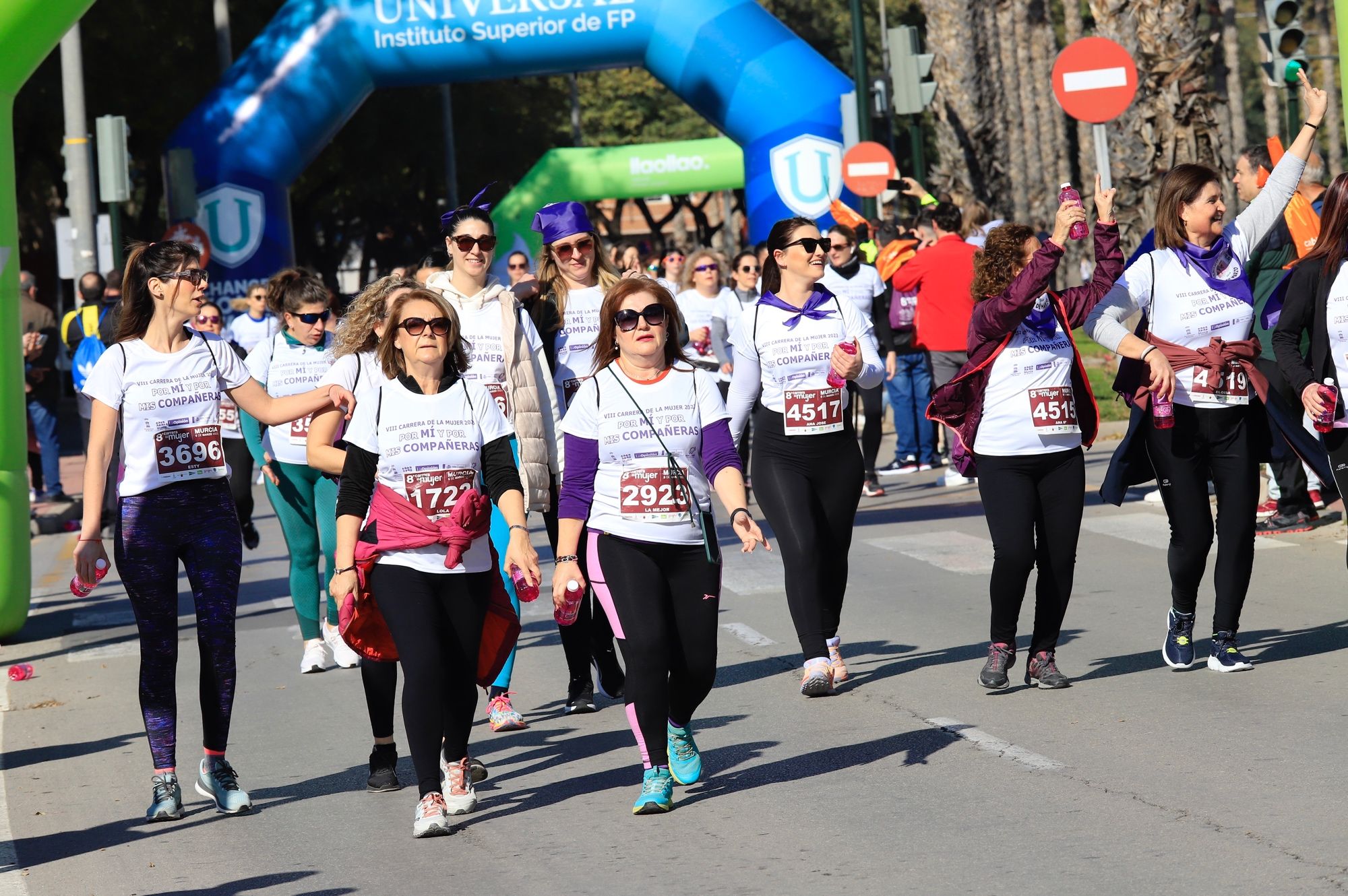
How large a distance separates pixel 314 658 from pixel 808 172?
13883 mm

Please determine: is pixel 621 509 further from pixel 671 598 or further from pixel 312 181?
pixel 312 181

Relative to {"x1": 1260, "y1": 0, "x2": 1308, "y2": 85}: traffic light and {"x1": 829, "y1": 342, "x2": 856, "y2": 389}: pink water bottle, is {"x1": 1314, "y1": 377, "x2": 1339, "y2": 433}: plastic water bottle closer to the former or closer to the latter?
{"x1": 829, "y1": 342, "x2": 856, "y2": 389}: pink water bottle

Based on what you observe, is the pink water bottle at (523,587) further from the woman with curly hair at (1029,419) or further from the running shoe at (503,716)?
the woman with curly hair at (1029,419)

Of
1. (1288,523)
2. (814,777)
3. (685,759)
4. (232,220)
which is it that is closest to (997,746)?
(814,777)

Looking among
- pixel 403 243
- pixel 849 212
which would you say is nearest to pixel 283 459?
pixel 849 212

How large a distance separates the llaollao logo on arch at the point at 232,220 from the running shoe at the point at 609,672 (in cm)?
1645

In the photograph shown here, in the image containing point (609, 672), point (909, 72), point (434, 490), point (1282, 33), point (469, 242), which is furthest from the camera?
point (909, 72)

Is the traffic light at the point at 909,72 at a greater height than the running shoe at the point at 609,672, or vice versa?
the traffic light at the point at 909,72

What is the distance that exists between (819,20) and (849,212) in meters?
50.1

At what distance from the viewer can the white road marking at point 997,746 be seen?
6.25 m

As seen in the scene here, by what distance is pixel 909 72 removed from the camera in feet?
64.9

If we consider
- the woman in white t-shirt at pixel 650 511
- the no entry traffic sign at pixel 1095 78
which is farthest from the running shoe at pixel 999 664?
the no entry traffic sign at pixel 1095 78

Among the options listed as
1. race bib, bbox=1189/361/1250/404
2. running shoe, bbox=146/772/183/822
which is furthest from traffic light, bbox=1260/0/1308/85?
running shoe, bbox=146/772/183/822

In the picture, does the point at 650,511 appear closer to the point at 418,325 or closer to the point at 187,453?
the point at 418,325
